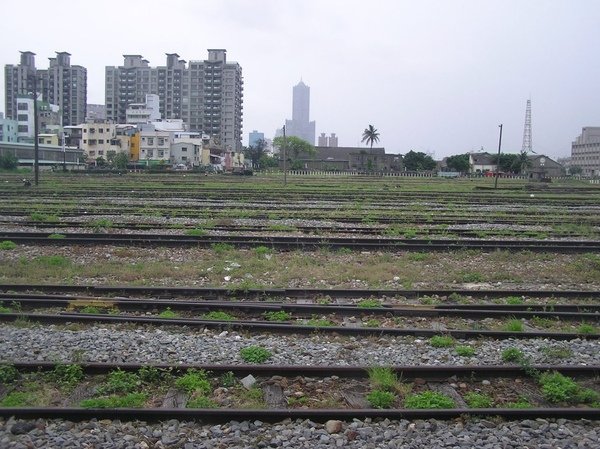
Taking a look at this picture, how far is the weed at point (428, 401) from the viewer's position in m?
5.62

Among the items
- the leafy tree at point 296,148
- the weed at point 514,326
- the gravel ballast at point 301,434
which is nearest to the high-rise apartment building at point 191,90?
the leafy tree at point 296,148

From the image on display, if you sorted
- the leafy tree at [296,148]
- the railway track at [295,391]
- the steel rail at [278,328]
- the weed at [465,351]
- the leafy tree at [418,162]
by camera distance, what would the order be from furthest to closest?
the leafy tree at [296,148], the leafy tree at [418,162], the steel rail at [278,328], the weed at [465,351], the railway track at [295,391]


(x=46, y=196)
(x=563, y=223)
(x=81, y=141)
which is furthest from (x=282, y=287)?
(x=81, y=141)

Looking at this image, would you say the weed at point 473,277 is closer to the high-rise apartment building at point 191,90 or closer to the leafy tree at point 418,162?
the leafy tree at point 418,162

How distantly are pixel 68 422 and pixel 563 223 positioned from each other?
2033 centimetres

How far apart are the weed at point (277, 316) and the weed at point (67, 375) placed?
3.22m

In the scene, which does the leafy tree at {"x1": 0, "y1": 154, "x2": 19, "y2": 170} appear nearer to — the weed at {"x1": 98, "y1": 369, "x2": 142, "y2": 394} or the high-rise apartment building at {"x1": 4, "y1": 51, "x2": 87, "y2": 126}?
the weed at {"x1": 98, "y1": 369, "x2": 142, "y2": 394}

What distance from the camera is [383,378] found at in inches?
242

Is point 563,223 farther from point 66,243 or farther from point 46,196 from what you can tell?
point 46,196

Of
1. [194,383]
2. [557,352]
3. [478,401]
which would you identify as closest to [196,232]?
[194,383]

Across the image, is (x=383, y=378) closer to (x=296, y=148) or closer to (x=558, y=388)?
(x=558, y=388)

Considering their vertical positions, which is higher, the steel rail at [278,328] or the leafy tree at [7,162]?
the leafy tree at [7,162]

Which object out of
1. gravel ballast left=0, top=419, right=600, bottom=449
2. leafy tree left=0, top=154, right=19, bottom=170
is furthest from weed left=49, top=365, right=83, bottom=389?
leafy tree left=0, top=154, right=19, bottom=170

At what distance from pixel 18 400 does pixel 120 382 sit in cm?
98
